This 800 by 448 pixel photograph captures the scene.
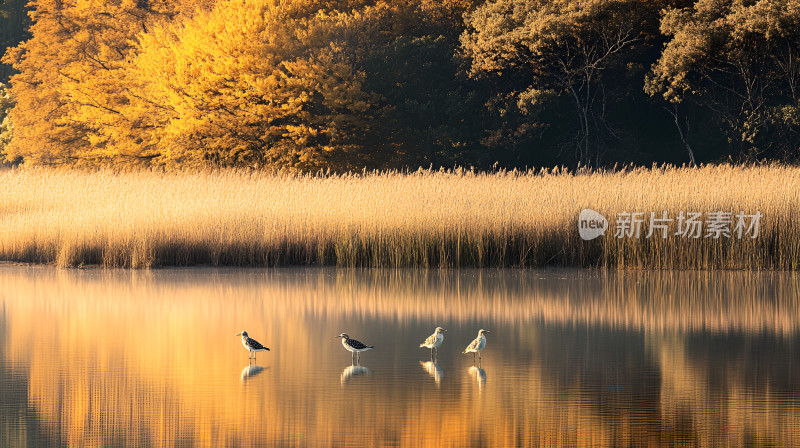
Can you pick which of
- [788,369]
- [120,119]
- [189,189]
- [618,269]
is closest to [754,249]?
[618,269]

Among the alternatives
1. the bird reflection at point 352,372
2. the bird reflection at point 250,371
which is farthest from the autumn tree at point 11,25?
the bird reflection at point 352,372

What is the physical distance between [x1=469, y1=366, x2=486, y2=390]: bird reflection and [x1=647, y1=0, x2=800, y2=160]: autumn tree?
22270 mm

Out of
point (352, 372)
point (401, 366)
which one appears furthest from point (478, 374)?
point (352, 372)

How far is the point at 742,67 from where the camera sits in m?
30.0

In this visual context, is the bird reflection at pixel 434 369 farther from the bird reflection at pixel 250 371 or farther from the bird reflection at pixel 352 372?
the bird reflection at pixel 250 371

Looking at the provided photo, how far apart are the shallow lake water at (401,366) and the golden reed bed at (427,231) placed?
2.42 meters

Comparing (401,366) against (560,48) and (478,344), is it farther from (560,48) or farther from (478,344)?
(560,48)

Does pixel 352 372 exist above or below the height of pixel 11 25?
below

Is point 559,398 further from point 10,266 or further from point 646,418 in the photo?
point 10,266

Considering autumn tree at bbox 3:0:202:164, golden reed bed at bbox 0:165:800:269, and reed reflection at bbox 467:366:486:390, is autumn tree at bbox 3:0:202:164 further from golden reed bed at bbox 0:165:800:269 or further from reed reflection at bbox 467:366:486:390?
reed reflection at bbox 467:366:486:390

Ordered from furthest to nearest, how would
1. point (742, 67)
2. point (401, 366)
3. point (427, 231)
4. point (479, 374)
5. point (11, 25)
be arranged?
point (11, 25)
point (742, 67)
point (427, 231)
point (401, 366)
point (479, 374)

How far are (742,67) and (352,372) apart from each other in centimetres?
2437

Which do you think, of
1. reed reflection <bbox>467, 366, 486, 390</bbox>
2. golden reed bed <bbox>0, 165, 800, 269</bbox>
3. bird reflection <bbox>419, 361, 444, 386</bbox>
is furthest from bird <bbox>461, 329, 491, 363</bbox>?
golden reed bed <bbox>0, 165, 800, 269</bbox>

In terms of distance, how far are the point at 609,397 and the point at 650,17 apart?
26355mm
